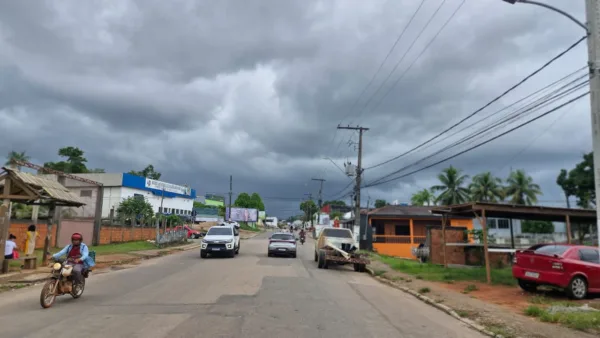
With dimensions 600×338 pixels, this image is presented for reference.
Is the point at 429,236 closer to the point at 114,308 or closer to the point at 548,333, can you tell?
the point at 548,333

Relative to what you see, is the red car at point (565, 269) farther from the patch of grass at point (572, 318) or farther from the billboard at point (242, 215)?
the billboard at point (242, 215)

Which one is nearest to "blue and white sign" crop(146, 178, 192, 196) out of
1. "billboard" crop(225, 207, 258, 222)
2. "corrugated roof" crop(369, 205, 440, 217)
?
"billboard" crop(225, 207, 258, 222)

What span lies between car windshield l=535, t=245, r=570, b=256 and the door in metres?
0.47

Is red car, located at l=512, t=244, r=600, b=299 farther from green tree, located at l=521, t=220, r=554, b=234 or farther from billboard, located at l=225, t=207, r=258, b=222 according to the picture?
billboard, located at l=225, t=207, r=258, b=222

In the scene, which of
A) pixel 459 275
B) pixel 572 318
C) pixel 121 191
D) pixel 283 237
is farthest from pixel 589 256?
pixel 121 191

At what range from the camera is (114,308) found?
9.18 meters

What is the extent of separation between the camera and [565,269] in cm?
1232

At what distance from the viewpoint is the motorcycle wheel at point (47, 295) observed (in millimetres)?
9203

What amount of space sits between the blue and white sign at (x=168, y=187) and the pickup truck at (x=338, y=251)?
4561cm

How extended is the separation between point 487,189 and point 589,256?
5761 centimetres

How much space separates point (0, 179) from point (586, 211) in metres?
22.0

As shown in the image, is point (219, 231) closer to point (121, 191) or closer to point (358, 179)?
point (358, 179)

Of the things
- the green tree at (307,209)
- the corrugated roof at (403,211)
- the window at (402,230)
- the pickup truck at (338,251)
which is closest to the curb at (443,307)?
the pickup truck at (338,251)

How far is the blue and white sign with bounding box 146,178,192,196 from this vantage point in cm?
6244
